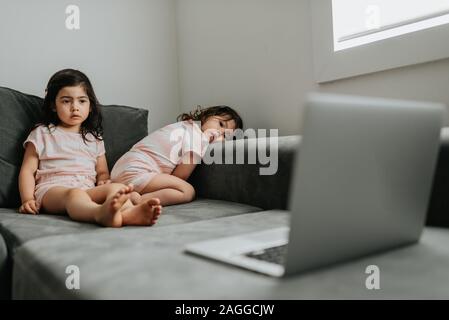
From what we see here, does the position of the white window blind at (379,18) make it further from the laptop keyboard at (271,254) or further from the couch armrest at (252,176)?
the laptop keyboard at (271,254)

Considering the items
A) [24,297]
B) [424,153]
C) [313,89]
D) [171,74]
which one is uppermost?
[171,74]

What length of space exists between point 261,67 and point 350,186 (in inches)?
55.9

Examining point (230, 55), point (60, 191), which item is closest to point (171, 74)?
point (230, 55)

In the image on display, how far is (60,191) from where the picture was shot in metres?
1.38

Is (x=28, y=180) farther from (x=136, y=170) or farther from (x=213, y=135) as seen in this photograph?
(x=213, y=135)

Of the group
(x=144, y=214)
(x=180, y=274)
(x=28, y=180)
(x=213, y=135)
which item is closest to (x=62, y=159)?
(x=28, y=180)

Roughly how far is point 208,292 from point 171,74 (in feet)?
6.62

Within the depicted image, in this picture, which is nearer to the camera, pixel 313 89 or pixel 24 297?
pixel 24 297

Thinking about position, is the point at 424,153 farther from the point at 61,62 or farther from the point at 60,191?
the point at 61,62

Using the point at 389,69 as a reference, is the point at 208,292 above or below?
below

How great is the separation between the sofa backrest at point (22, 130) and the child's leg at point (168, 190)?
1.00 ft

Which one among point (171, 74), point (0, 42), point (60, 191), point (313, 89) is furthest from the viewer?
point (171, 74)

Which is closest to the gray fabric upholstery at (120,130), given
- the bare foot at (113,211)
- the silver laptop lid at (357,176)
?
the bare foot at (113,211)

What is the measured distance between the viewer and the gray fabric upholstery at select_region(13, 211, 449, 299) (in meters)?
0.56
